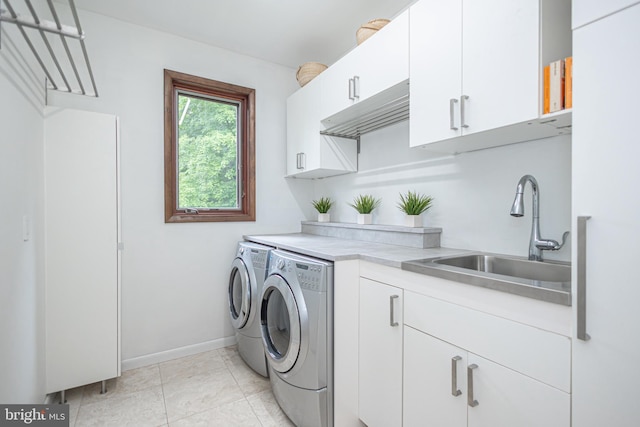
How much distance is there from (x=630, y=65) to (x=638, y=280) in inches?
20.3

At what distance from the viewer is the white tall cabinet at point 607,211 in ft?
2.40

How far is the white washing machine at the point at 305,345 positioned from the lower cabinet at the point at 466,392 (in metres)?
0.39

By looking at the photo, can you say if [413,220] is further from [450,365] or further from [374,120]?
[450,365]

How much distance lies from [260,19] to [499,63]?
1701mm

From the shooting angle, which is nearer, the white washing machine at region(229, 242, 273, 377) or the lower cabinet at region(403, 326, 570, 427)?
the lower cabinet at region(403, 326, 570, 427)

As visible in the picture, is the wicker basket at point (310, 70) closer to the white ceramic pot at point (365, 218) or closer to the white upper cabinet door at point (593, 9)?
the white ceramic pot at point (365, 218)

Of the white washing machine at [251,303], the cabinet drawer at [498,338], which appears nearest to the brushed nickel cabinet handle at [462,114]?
the cabinet drawer at [498,338]

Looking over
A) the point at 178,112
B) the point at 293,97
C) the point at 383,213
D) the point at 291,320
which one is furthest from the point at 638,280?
the point at 178,112

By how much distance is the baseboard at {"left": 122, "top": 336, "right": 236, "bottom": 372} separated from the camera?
7.39 ft

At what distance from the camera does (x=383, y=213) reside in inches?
89.7

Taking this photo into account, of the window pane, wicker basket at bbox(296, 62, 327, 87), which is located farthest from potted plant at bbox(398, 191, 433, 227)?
the window pane

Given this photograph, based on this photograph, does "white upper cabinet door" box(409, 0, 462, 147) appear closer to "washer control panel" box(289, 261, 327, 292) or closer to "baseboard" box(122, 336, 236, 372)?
"washer control panel" box(289, 261, 327, 292)

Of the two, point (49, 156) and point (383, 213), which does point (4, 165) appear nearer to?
point (49, 156)

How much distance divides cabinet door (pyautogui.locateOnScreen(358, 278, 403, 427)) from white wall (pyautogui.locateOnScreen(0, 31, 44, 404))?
54.4 inches
